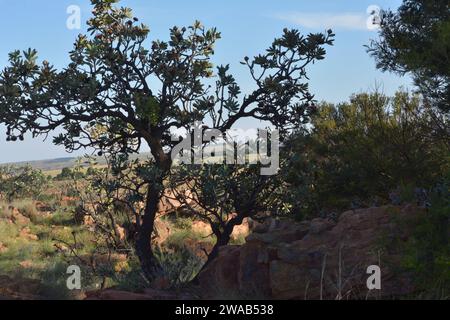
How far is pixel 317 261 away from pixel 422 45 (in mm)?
6842

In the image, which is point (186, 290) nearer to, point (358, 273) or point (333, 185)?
point (358, 273)

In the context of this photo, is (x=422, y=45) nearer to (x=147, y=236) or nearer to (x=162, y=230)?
(x=147, y=236)

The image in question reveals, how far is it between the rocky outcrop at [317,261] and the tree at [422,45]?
4.18 meters

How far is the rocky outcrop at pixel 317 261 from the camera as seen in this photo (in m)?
6.12

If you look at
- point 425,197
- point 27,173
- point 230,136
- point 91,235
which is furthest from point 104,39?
point 27,173

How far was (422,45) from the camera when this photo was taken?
37.9ft

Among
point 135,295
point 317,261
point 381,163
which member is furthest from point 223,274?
point 381,163

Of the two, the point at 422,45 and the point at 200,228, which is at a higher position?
the point at 422,45

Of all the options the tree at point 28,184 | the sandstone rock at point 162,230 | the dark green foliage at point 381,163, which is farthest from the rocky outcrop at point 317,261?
the tree at point 28,184

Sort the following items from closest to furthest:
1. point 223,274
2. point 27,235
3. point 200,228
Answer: point 223,274 < point 27,235 < point 200,228

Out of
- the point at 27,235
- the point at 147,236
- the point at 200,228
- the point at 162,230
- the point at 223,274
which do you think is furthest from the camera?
the point at 200,228

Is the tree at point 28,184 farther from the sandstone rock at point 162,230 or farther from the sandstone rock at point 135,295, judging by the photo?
the sandstone rock at point 135,295
